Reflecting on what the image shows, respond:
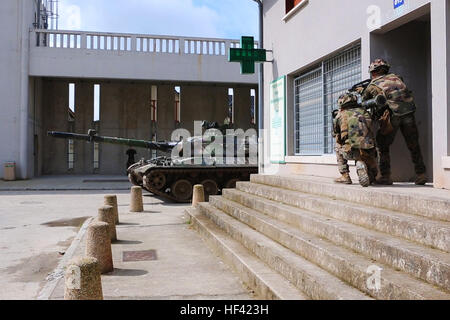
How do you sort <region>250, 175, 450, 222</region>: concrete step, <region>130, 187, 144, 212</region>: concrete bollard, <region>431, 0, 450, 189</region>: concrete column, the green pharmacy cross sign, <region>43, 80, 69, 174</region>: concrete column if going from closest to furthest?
<region>250, 175, 450, 222</region>: concrete step, <region>431, 0, 450, 189</region>: concrete column, the green pharmacy cross sign, <region>130, 187, 144, 212</region>: concrete bollard, <region>43, 80, 69, 174</region>: concrete column

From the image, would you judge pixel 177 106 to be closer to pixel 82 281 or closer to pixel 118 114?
pixel 118 114

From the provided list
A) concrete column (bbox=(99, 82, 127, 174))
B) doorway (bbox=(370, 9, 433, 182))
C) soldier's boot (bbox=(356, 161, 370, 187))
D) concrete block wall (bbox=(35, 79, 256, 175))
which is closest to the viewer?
soldier's boot (bbox=(356, 161, 370, 187))

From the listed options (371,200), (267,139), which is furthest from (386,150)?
(267,139)

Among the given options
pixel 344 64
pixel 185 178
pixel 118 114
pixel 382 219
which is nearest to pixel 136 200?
pixel 185 178

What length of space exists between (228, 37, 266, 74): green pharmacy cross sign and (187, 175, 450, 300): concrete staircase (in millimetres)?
4945

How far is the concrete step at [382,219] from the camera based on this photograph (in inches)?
136

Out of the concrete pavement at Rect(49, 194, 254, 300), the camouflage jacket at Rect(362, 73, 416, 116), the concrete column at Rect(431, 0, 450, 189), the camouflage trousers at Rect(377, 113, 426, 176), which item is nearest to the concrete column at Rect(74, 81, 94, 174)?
the concrete pavement at Rect(49, 194, 254, 300)

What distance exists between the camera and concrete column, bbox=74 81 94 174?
91.4ft

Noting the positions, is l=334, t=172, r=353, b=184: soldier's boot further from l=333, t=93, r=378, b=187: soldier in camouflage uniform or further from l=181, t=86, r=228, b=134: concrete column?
l=181, t=86, r=228, b=134: concrete column

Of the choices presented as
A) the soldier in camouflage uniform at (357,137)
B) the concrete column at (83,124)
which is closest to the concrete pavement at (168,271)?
the soldier in camouflage uniform at (357,137)

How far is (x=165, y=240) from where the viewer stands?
297 inches

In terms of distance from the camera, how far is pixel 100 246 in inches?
213

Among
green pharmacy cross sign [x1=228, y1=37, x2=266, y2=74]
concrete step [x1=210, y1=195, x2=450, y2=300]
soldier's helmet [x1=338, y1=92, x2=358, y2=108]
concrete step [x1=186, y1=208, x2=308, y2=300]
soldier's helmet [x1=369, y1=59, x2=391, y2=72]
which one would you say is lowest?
concrete step [x1=186, y1=208, x2=308, y2=300]
